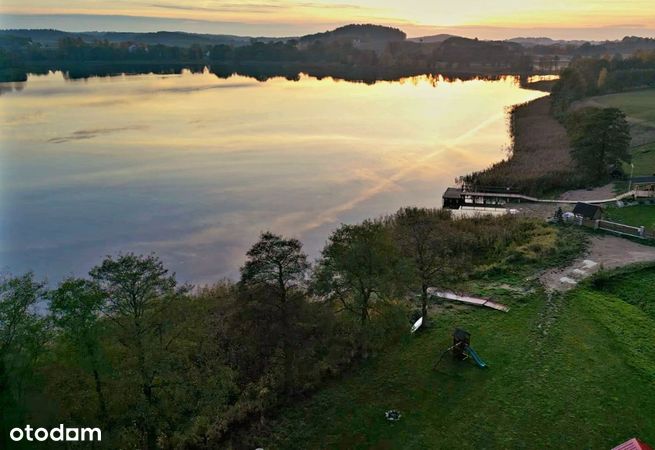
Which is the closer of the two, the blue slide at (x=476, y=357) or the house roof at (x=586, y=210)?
the blue slide at (x=476, y=357)

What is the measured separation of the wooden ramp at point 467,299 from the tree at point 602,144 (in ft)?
106

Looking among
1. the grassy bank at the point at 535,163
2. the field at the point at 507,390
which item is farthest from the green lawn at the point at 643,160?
the field at the point at 507,390

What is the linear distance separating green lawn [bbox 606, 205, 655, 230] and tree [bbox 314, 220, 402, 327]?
25160 mm

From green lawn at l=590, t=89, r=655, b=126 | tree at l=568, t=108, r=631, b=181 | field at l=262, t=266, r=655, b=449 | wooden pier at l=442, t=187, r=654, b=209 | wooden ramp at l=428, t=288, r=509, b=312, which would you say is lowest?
field at l=262, t=266, r=655, b=449

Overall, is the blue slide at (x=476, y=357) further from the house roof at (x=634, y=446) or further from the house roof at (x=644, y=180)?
the house roof at (x=644, y=180)

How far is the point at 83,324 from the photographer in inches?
671

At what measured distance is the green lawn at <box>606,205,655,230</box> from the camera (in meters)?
39.3

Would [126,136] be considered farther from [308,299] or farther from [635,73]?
[635,73]

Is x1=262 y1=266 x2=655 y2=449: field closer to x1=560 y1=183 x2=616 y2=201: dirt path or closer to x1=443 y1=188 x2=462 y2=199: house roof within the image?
x1=560 y1=183 x2=616 y2=201: dirt path

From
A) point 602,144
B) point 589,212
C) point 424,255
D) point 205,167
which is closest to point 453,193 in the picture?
point 589,212

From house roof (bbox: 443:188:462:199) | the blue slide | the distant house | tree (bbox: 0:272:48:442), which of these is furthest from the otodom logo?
house roof (bbox: 443:188:462:199)

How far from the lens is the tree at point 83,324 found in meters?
16.9

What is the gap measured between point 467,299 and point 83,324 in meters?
20.0

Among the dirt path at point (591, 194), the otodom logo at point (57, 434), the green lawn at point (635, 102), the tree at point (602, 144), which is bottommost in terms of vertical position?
the otodom logo at point (57, 434)
